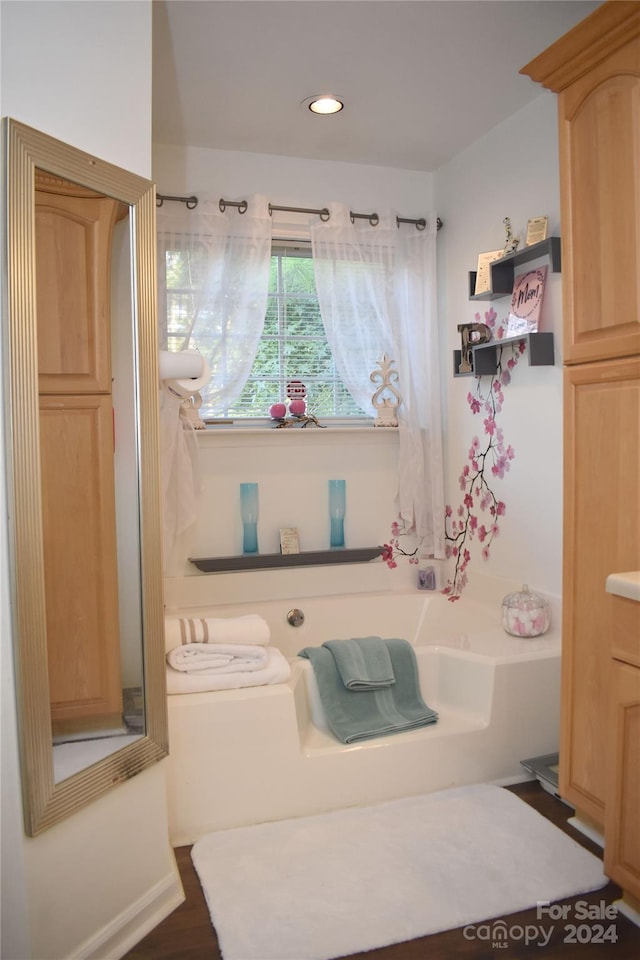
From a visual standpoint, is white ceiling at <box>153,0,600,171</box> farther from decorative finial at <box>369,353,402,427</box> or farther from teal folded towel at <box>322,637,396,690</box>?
teal folded towel at <box>322,637,396,690</box>

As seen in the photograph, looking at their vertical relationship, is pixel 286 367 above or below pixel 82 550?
above

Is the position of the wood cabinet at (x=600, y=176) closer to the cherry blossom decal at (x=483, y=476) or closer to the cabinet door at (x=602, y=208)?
the cabinet door at (x=602, y=208)

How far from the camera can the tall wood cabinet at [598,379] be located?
6.33 feet

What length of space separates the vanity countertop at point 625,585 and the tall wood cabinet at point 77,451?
1259mm

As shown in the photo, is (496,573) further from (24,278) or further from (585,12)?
(24,278)

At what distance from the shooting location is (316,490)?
3.72 metres

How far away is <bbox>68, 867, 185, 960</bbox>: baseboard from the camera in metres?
1.75

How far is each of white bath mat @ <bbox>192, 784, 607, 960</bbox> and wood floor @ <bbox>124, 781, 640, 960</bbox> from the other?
0.03 m

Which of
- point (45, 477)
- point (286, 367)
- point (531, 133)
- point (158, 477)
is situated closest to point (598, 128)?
point (531, 133)

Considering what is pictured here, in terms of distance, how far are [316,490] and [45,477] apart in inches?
84.1

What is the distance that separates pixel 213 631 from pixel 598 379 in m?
1.44

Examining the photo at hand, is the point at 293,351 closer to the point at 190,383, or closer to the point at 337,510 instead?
the point at 337,510

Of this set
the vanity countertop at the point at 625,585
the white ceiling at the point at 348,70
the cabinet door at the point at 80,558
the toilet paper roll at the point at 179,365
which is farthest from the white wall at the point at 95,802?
the vanity countertop at the point at 625,585

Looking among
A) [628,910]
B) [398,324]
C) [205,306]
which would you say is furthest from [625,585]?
[205,306]
